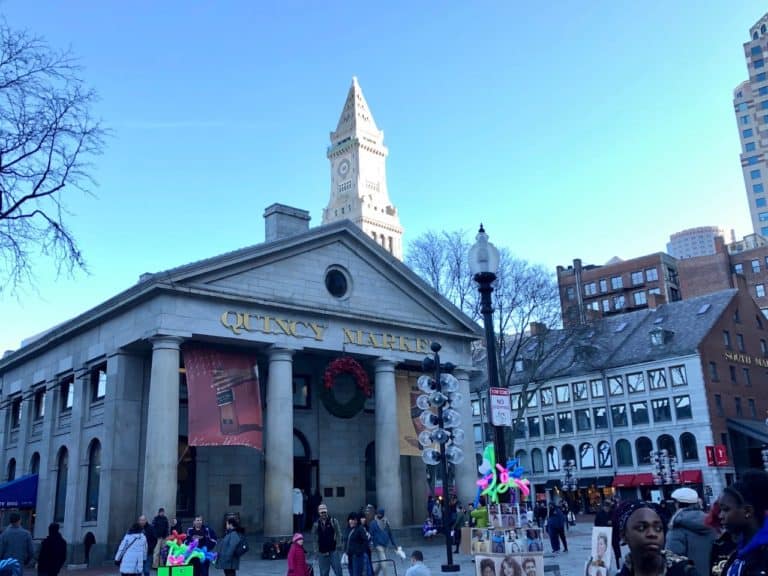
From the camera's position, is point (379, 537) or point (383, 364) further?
→ point (383, 364)

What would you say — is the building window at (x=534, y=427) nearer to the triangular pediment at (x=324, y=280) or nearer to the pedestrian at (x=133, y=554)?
the triangular pediment at (x=324, y=280)

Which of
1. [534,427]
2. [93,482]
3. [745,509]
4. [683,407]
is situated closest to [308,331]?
[93,482]

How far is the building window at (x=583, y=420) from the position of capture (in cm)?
6219

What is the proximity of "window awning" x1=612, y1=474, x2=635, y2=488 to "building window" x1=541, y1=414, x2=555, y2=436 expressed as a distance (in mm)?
7313

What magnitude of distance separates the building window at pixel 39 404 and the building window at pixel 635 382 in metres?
42.9

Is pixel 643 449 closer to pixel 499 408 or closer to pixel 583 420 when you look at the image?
pixel 583 420

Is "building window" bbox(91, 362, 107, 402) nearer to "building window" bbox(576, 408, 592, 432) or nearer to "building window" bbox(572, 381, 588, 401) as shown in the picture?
"building window" bbox(576, 408, 592, 432)

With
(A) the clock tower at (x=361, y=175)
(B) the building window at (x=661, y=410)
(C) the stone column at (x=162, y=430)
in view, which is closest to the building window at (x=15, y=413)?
(C) the stone column at (x=162, y=430)

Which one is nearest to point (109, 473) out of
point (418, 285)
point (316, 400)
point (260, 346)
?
point (260, 346)

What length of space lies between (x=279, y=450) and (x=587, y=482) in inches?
1550

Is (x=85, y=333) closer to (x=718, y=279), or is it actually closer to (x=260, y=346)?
(x=260, y=346)

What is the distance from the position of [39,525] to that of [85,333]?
329 inches

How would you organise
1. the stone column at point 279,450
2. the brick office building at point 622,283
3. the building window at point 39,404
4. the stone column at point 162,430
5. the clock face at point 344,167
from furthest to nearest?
the clock face at point 344,167
the brick office building at point 622,283
the building window at point 39,404
the stone column at point 279,450
the stone column at point 162,430

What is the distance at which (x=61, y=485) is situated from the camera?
31438 millimetres
